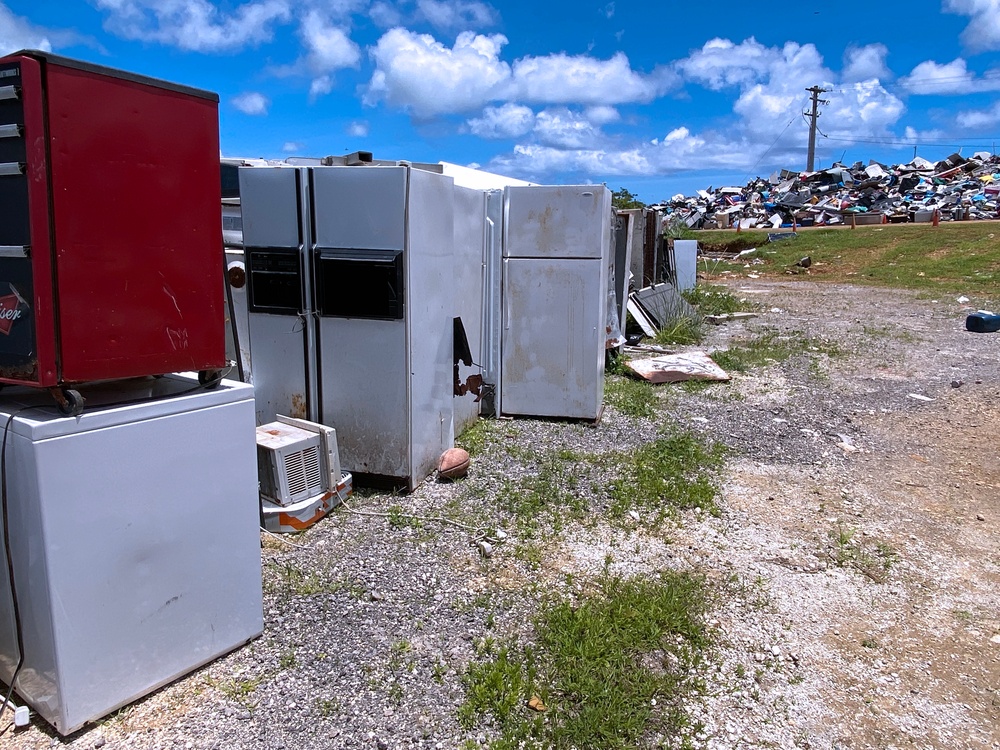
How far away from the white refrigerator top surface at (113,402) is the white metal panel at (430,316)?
5.71ft

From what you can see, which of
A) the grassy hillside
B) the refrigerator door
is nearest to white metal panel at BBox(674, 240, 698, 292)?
the grassy hillside

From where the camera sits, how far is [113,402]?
260 cm

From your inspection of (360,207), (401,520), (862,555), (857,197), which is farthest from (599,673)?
(857,197)

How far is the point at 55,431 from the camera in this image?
2338 mm

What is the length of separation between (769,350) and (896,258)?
44.3 feet

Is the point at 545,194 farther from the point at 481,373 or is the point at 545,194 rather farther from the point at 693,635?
the point at 693,635

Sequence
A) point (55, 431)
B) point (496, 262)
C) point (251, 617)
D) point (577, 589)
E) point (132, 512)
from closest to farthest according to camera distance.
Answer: point (55, 431), point (132, 512), point (251, 617), point (577, 589), point (496, 262)

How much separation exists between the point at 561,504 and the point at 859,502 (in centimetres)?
200

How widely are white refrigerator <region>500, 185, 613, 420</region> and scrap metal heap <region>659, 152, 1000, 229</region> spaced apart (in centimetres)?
2521

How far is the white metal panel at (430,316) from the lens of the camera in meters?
4.50

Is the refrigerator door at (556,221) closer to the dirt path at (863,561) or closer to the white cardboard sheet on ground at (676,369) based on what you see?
the dirt path at (863,561)

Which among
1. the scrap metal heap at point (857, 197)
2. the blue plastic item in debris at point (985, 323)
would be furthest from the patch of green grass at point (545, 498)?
the scrap metal heap at point (857, 197)

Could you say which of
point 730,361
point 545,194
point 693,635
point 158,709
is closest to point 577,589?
point 693,635

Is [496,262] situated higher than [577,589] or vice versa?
[496,262]
